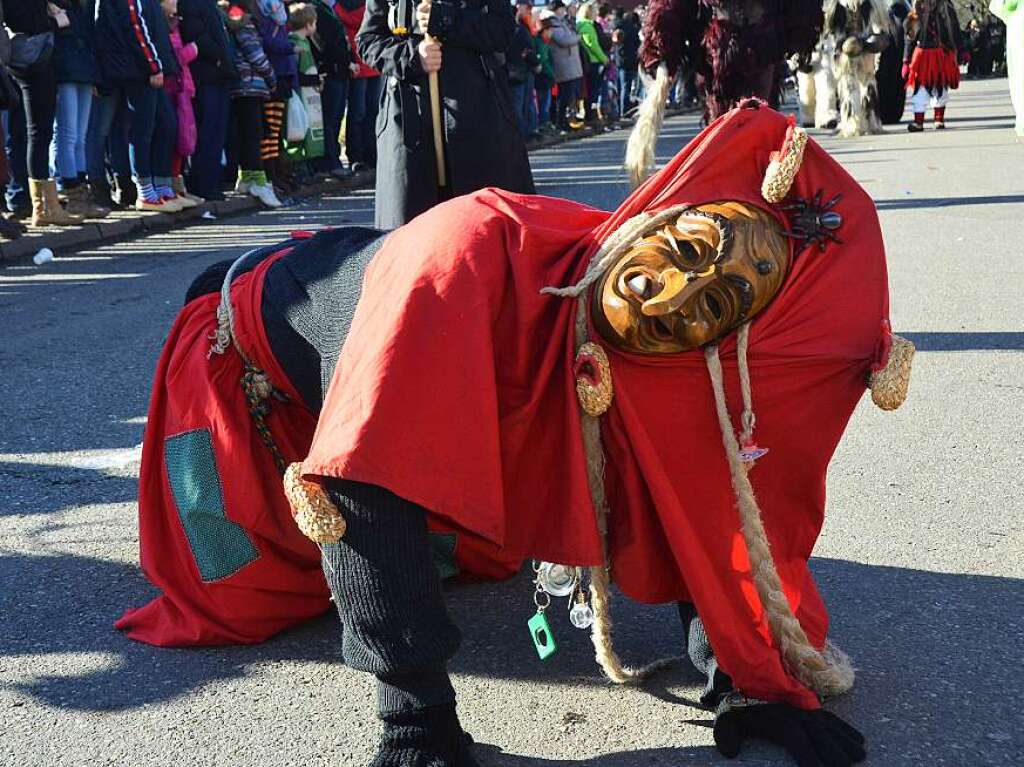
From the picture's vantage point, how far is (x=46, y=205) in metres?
8.53

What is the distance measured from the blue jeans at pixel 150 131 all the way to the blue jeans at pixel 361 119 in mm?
2745

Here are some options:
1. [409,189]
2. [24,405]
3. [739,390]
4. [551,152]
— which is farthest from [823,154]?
[551,152]

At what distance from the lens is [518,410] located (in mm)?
2119

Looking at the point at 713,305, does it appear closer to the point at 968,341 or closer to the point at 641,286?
the point at 641,286

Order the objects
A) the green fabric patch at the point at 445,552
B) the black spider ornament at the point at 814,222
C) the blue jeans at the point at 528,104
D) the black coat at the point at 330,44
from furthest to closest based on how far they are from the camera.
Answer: the blue jeans at the point at 528,104 < the black coat at the point at 330,44 < the green fabric patch at the point at 445,552 < the black spider ornament at the point at 814,222

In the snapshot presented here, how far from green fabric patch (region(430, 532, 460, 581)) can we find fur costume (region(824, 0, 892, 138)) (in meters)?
11.1

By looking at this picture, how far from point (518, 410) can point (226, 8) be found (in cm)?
846

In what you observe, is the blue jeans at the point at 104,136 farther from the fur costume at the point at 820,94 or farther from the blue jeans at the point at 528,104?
the fur costume at the point at 820,94

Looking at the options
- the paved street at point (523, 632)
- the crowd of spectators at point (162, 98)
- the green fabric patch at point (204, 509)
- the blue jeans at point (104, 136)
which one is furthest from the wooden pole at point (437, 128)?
the blue jeans at point (104, 136)

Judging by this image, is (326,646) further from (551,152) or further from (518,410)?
(551,152)

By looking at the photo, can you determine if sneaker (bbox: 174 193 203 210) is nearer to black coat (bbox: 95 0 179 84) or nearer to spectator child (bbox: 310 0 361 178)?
black coat (bbox: 95 0 179 84)

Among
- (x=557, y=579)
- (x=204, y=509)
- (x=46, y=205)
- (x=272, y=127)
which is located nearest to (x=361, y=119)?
(x=272, y=127)

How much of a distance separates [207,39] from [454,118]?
578 cm

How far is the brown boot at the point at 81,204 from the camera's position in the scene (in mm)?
8867
